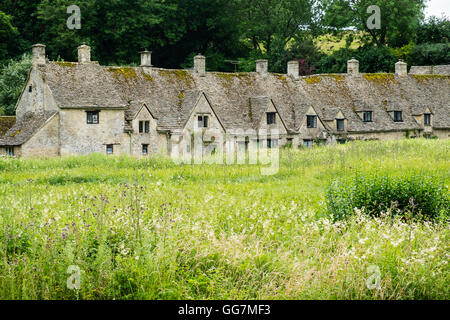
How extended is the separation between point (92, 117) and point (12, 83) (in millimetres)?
16753

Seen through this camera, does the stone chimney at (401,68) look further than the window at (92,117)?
Yes

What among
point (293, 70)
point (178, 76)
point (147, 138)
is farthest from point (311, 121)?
point (147, 138)

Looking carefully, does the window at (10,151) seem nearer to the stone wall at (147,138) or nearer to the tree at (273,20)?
the stone wall at (147,138)

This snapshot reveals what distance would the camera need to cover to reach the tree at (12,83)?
5653 cm

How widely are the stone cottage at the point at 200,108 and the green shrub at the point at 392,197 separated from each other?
1205 inches

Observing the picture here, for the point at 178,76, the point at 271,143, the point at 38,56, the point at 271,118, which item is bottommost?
the point at 271,143

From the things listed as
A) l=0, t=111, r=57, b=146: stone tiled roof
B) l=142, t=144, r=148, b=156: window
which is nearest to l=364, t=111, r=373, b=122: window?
l=142, t=144, r=148, b=156: window

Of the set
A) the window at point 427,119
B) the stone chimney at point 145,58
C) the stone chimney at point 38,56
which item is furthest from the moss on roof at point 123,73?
the window at point 427,119

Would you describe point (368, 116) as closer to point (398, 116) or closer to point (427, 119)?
point (398, 116)

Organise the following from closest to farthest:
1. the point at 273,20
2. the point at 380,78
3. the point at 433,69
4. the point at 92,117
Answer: the point at 92,117, the point at 380,78, the point at 433,69, the point at 273,20

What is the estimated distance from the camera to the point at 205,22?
7825cm

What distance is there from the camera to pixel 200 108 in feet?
154

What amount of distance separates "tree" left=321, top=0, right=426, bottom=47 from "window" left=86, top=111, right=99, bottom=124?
147ft
